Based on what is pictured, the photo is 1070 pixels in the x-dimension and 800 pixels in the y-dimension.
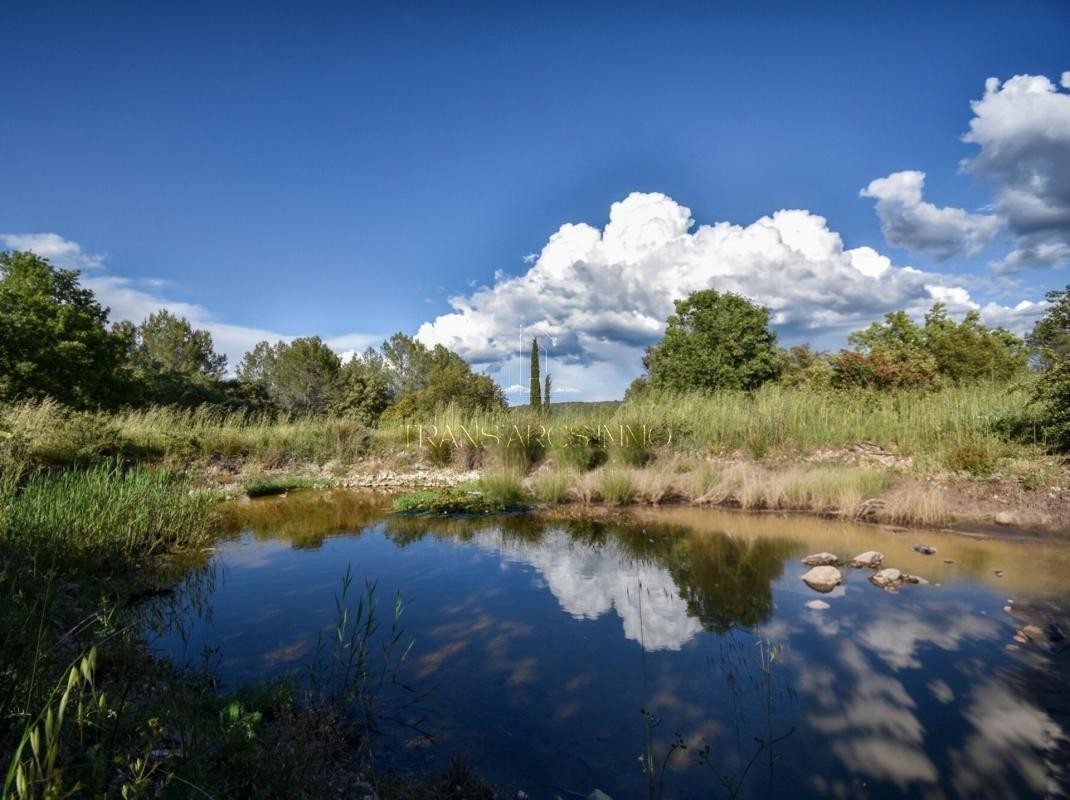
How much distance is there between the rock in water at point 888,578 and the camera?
6059mm

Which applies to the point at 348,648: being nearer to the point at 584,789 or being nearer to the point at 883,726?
the point at 584,789

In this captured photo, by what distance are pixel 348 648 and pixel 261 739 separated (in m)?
1.49

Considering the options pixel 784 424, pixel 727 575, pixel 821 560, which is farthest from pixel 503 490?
pixel 784 424

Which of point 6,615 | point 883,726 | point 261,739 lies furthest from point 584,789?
point 6,615

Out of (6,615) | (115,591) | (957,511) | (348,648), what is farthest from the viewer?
(957,511)

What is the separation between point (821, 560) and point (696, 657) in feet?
11.4

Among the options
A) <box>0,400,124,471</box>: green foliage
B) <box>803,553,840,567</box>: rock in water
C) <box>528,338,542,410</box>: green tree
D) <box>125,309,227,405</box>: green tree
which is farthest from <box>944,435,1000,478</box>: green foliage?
<box>125,309,227,405</box>: green tree

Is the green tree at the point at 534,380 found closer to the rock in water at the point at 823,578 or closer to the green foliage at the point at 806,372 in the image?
the green foliage at the point at 806,372

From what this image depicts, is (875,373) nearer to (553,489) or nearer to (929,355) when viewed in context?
(929,355)

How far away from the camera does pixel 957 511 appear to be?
9125 mm

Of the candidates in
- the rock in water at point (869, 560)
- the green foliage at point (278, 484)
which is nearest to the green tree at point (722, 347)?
the green foliage at point (278, 484)

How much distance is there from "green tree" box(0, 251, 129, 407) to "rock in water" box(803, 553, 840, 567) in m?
25.5

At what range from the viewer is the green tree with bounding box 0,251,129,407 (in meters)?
21.8

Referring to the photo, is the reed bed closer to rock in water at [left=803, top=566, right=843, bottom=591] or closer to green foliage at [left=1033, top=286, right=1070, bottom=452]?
green foliage at [left=1033, top=286, right=1070, bottom=452]
